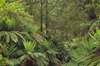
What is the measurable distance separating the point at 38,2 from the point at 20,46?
4.63 metres

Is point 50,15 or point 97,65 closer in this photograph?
point 97,65

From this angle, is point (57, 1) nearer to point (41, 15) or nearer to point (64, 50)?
point (41, 15)

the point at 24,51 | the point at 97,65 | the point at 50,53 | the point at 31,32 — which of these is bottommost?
the point at 50,53

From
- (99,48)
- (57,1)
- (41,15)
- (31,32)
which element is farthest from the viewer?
(57,1)

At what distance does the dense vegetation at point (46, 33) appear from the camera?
271 centimetres

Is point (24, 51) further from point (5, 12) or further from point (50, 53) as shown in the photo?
point (5, 12)

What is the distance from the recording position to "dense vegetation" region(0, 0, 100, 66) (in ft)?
8.91

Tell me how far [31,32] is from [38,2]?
12.4 feet

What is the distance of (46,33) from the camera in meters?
7.68

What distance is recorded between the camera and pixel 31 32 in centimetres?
544

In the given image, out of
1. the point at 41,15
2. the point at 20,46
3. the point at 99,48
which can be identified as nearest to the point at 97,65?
the point at 99,48

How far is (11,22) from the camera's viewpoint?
15.1ft

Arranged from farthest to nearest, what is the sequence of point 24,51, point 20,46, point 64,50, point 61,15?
point 61,15 → point 64,50 → point 20,46 → point 24,51

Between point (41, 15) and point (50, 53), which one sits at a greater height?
point (41, 15)
